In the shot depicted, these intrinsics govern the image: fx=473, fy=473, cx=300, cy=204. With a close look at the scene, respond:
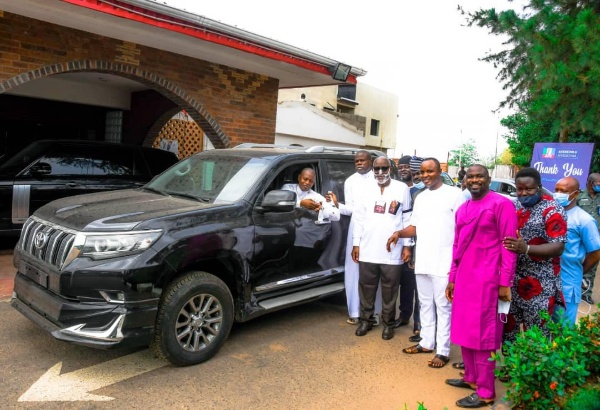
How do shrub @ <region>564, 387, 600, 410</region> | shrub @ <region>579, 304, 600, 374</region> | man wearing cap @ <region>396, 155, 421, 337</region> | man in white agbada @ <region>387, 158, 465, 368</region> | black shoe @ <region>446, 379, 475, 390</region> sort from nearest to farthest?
shrub @ <region>564, 387, 600, 410</region>
shrub @ <region>579, 304, 600, 374</region>
black shoe @ <region>446, 379, 475, 390</region>
man in white agbada @ <region>387, 158, 465, 368</region>
man wearing cap @ <region>396, 155, 421, 337</region>

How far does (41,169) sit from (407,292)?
5702mm

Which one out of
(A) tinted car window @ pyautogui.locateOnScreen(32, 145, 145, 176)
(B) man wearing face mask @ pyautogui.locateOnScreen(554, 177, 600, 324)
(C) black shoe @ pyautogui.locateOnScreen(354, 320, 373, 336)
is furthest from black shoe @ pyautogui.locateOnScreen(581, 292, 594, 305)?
(A) tinted car window @ pyautogui.locateOnScreen(32, 145, 145, 176)

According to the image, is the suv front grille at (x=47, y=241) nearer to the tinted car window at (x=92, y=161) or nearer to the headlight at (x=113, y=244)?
the headlight at (x=113, y=244)

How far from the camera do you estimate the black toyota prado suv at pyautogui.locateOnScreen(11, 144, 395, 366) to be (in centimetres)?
340

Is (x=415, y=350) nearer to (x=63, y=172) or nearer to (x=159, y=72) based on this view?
(x=63, y=172)

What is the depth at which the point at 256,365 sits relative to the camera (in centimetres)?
391

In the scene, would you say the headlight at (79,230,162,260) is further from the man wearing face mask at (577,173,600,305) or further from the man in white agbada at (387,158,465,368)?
the man wearing face mask at (577,173,600,305)

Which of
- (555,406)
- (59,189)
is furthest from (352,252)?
(59,189)

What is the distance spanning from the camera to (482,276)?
3.32 metres

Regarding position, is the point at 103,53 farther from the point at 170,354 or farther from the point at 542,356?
the point at 542,356

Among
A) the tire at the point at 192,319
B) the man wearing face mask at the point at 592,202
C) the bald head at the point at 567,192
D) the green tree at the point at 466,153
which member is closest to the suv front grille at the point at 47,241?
the tire at the point at 192,319

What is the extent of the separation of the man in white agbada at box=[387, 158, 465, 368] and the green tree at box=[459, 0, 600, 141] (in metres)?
5.50

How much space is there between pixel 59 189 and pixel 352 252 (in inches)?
196

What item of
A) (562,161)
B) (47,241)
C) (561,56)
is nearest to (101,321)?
(47,241)
